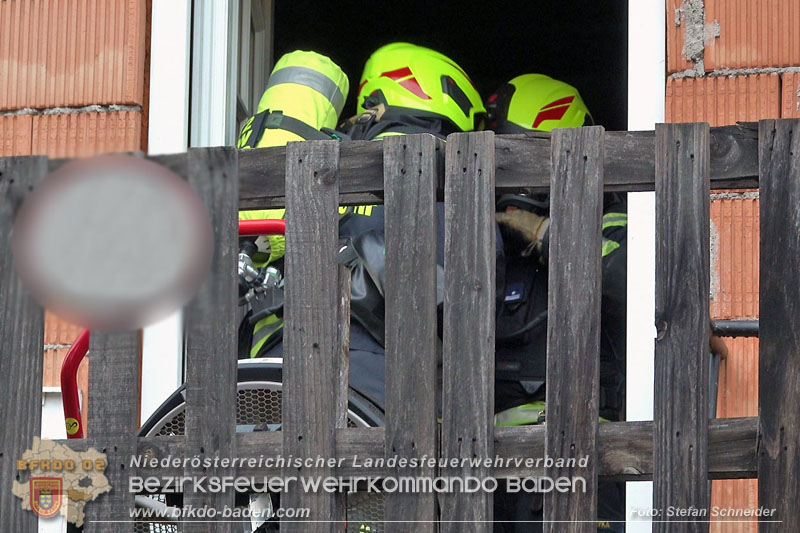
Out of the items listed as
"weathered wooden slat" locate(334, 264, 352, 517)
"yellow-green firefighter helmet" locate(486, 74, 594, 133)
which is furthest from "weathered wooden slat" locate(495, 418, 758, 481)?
"yellow-green firefighter helmet" locate(486, 74, 594, 133)

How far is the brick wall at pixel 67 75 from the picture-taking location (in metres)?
3.90

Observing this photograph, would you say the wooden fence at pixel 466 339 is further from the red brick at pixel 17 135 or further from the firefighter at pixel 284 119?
the red brick at pixel 17 135

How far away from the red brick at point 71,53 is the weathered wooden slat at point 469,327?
1881 mm

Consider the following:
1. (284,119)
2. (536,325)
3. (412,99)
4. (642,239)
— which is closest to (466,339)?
(536,325)

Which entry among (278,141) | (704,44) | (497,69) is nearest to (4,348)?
(278,141)

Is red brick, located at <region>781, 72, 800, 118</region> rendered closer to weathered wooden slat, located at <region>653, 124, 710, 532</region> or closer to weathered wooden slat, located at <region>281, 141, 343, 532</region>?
weathered wooden slat, located at <region>653, 124, 710, 532</region>

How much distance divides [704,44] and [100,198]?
2.87 metres

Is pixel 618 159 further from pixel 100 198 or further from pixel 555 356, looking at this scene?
pixel 100 198

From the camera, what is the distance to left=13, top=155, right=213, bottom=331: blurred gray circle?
1.07 meters

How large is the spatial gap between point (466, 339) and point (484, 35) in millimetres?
5001

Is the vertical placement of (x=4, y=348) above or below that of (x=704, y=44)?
below

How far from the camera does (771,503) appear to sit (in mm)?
2270

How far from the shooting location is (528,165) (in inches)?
95.2

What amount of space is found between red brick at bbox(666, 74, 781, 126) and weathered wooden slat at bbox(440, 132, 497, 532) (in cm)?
136
